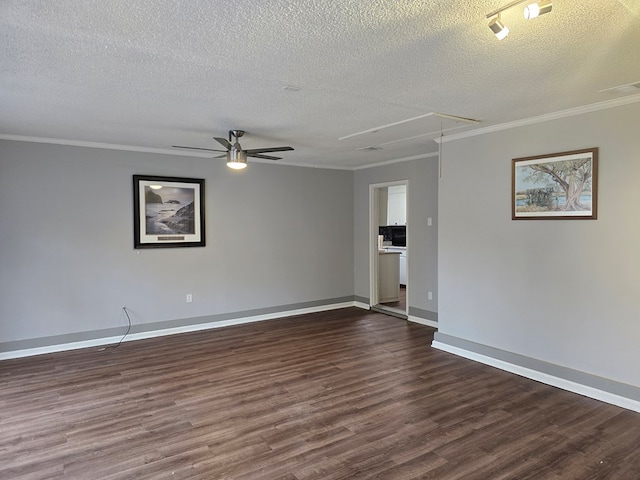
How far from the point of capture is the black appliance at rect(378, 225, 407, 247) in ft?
30.9

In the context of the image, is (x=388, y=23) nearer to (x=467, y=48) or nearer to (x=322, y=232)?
(x=467, y=48)

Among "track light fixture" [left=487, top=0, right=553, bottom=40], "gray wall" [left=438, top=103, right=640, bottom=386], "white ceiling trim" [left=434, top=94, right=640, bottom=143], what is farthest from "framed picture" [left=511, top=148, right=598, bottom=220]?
"track light fixture" [left=487, top=0, right=553, bottom=40]

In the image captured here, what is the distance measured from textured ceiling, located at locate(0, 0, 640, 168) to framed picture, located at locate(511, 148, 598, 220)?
1.48ft

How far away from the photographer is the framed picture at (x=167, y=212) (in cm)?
529

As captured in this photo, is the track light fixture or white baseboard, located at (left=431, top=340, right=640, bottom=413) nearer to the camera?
the track light fixture

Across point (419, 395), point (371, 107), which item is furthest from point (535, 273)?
point (371, 107)

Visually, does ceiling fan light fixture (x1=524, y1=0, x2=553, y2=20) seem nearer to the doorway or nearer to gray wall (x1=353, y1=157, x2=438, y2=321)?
gray wall (x1=353, y1=157, x2=438, y2=321)

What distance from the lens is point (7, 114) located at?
365cm

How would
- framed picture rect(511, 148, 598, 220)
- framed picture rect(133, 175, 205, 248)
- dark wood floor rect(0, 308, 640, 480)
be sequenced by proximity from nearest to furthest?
1. dark wood floor rect(0, 308, 640, 480)
2. framed picture rect(511, 148, 598, 220)
3. framed picture rect(133, 175, 205, 248)

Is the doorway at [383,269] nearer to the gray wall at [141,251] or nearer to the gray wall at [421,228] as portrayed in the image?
the gray wall at [421,228]

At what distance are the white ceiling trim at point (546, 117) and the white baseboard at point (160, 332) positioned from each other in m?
3.50

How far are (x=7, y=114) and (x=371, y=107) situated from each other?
329 cm

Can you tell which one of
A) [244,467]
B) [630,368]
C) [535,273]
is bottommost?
[244,467]

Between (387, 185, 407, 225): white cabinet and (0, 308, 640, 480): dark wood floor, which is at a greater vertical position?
(387, 185, 407, 225): white cabinet
